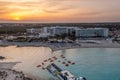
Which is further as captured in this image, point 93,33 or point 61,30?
point 61,30

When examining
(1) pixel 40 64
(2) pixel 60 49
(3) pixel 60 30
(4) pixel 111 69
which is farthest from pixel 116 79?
(3) pixel 60 30

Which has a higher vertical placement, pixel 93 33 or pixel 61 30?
pixel 61 30

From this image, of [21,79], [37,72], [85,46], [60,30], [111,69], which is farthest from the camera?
[60,30]

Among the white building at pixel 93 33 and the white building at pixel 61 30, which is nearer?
the white building at pixel 93 33

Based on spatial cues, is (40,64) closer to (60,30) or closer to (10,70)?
(10,70)

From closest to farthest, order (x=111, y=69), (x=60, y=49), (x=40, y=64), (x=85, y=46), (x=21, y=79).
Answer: (x=21, y=79)
(x=111, y=69)
(x=40, y=64)
(x=60, y=49)
(x=85, y=46)

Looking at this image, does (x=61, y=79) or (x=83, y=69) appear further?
(x=83, y=69)

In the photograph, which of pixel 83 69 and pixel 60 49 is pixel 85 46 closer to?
pixel 60 49

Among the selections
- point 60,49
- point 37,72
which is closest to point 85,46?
point 60,49

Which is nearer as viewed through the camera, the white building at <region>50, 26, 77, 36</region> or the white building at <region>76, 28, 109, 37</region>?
the white building at <region>76, 28, 109, 37</region>
